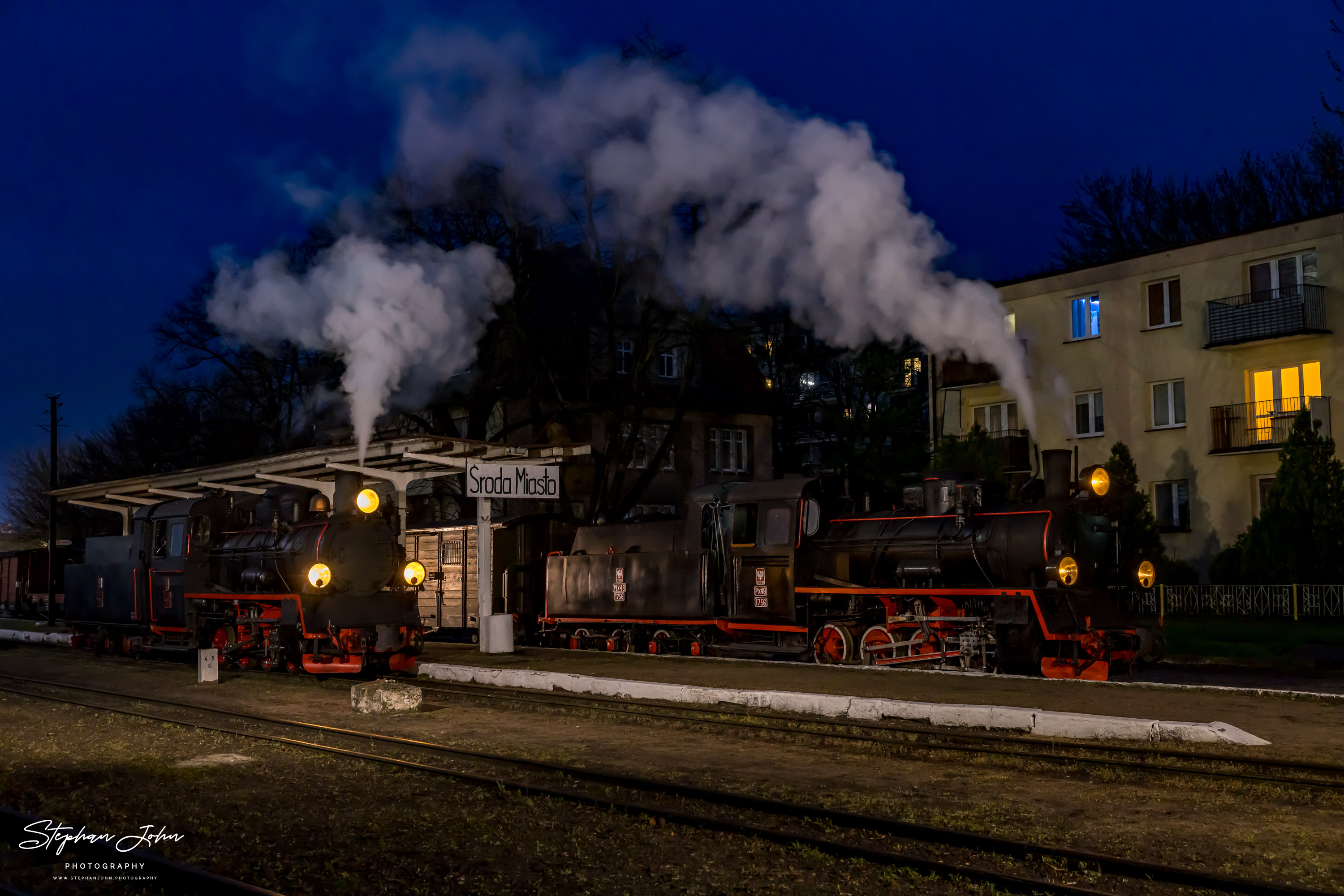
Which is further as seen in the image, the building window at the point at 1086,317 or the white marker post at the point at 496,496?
the building window at the point at 1086,317

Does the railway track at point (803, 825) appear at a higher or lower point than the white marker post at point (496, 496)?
lower

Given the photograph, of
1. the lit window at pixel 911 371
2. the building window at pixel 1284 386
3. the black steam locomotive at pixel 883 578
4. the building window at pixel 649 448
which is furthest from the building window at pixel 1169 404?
the building window at pixel 649 448

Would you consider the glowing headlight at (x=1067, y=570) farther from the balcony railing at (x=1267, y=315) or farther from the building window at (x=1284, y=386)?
the building window at (x=1284, y=386)

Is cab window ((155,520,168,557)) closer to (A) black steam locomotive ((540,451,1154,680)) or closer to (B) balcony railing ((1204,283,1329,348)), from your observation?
(A) black steam locomotive ((540,451,1154,680))

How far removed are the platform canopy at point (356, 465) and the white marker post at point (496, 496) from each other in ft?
0.66

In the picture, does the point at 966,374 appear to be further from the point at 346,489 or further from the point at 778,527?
the point at 346,489

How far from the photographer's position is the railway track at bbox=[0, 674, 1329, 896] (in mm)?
5906

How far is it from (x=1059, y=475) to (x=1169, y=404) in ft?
53.9

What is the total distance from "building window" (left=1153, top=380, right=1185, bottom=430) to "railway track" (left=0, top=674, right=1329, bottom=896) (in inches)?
928

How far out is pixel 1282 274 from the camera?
26.6m

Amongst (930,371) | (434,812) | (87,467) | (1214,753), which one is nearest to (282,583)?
(434,812)

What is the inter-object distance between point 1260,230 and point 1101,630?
1669 centimetres

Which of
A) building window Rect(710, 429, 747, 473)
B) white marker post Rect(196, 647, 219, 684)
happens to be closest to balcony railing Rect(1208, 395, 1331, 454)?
building window Rect(710, 429, 747, 473)

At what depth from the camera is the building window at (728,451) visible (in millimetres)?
42875
